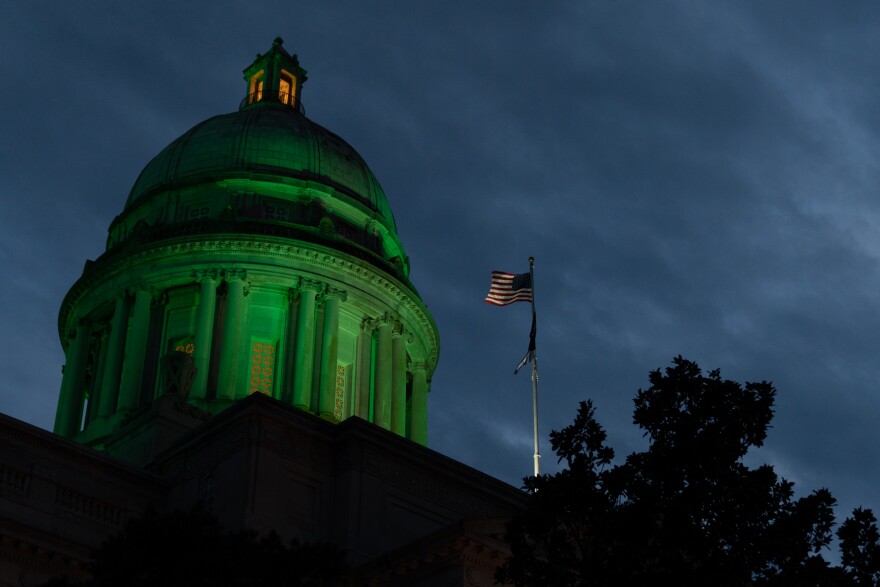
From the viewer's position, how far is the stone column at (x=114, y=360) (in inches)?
1789

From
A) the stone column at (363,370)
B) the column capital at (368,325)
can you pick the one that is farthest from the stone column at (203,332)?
the column capital at (368,325)

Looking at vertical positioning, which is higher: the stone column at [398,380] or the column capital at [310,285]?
the column capital at [310,285]

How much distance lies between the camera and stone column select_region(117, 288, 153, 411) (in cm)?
4484

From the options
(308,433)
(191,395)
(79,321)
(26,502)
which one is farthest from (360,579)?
(79,321)

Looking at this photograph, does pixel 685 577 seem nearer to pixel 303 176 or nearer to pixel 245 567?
pixel 245 567

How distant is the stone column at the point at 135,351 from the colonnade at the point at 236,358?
33 millimetres

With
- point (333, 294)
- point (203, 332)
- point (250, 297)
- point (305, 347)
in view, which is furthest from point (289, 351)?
point (203, 332)

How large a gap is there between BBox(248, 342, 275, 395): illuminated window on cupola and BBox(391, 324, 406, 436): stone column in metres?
4.31

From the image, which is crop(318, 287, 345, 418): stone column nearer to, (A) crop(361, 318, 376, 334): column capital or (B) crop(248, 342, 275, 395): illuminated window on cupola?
(A) crop(361, 318, 376, 334): column capital

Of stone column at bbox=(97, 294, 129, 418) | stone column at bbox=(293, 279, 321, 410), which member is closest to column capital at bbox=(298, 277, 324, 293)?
stone column at bbox=(293, 279, 321, 410)

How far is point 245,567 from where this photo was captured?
66.4ft

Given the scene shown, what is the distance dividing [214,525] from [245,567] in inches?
54.6

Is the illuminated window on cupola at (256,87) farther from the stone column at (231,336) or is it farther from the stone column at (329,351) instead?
the stone column at (329,351)

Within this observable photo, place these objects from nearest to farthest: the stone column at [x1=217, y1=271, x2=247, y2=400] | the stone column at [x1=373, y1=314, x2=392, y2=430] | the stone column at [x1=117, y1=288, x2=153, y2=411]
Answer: the stone column at [x1=217, y1=271, x2=247, y2=400] < the stone column at [x1=117, y1=288, x2=153, y2=411] < the stone column at [x1=373, y1=314, x2=392, y2=430]
